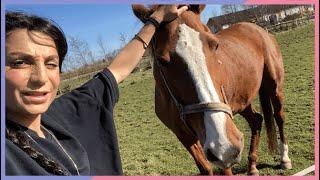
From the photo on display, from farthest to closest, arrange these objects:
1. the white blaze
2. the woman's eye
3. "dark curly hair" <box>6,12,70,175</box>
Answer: the white blaze → the woman's eye → "dark curly hair" <box>6,12,70,175</box>

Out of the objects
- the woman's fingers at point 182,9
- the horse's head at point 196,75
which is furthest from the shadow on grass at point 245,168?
the woman's fingers at point 182,9

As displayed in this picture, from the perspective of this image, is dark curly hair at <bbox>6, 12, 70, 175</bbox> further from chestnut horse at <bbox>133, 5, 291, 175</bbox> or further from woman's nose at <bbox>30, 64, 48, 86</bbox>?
chestnut horse at <bbox>133, 5, 291, 175</bbox>

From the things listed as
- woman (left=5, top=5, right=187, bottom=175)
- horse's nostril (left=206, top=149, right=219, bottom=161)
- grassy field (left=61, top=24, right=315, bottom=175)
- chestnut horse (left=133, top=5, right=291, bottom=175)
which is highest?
woman (left=5, top=5, right=187, bottom=175)

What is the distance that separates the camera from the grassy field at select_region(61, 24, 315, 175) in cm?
318

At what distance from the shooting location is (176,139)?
4.11 m

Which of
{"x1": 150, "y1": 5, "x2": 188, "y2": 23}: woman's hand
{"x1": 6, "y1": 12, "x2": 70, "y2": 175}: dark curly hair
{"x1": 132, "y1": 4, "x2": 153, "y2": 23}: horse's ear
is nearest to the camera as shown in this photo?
{"x1": 6, "y1": 12, "x2": 70, "y2": 175}: dark curly hair

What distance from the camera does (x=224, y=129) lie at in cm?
163

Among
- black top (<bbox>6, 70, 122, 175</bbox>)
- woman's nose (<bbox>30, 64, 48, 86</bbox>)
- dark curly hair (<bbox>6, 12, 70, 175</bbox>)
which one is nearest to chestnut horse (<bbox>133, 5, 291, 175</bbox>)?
black top (<bbox>6, 70, 122, 175</bbox>)

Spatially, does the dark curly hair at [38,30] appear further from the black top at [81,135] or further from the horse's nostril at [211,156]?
the horse's nostril at [211,156]

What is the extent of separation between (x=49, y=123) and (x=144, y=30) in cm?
62

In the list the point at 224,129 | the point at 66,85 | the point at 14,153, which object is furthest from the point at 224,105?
the point at 14,153

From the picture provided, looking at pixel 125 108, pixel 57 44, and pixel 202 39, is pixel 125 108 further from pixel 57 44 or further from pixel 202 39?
pixel 57 44

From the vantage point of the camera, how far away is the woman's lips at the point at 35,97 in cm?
108

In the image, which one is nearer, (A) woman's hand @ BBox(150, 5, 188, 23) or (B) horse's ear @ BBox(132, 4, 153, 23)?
(A) woman's hand @ BBox(150, 5, 188, 23)
